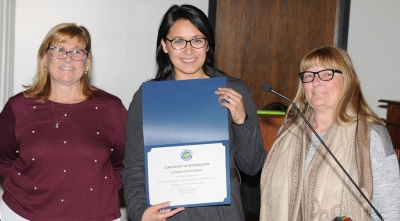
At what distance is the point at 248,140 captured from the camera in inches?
86.0

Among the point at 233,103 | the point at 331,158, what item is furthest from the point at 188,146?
the point at 331,158

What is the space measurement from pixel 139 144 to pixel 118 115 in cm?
49

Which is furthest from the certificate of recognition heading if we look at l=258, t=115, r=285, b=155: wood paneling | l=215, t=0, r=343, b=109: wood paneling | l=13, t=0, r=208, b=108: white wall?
l=215, t=0, r=343, b=109: wood paneling

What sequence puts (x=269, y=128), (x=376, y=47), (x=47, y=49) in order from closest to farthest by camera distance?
(x=47, y=49) < (x=269, y=128) < (x=376, y=47)

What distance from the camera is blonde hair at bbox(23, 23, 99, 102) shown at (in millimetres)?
2609

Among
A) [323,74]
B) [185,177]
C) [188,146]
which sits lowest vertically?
[185,177]

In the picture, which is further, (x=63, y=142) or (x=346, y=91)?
(x=63, y=142)

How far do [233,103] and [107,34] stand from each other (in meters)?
2.58

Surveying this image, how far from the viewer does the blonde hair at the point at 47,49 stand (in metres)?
2.61

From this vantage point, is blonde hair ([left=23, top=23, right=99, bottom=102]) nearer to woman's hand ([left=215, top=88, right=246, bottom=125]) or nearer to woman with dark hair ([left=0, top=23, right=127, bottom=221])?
woman with dark hair ([left=0, top=23, right=127, bottom=221])

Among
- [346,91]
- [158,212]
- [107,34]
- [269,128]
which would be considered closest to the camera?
[158,212]

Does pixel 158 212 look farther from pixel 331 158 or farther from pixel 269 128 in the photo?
pixel 269 128

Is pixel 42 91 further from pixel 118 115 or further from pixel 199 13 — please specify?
pixel 199 13

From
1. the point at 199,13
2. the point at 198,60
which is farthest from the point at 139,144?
the point at 199,13
